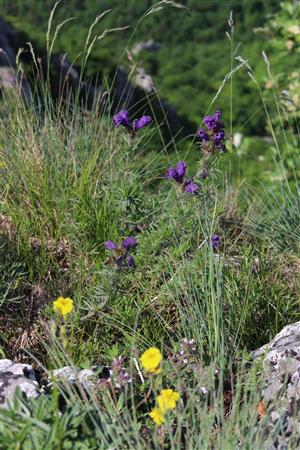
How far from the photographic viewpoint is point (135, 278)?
3400mm

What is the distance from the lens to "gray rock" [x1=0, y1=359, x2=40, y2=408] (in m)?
2.64

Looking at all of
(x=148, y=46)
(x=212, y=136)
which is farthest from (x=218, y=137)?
(x=148, y=46)

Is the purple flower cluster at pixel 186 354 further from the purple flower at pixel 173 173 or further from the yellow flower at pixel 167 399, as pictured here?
the purple flower at pixel 173 173

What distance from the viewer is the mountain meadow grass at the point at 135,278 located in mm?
2840

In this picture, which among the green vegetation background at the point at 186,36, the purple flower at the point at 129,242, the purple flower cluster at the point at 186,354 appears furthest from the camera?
the green vegetation background at the point at 186,36

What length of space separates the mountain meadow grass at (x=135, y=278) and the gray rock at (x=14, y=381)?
6cm

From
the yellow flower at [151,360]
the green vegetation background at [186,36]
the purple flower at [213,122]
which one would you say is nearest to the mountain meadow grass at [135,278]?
the purple flower at [213,122]

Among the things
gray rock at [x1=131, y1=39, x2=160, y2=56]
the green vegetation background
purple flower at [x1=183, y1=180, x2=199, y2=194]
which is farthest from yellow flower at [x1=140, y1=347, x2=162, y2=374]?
gray rock at [x1=131, y1=39, x2=160, y2=56]

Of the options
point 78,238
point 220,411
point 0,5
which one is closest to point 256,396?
point 220,411

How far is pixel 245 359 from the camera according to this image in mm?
3020

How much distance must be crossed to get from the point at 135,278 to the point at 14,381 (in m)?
0.85

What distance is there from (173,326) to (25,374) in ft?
2.52

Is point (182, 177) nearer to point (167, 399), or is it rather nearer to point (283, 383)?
point (283, 383)

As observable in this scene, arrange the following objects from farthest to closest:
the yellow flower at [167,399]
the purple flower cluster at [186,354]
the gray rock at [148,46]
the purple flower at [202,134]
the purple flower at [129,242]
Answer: the gray rock at [148,46] → the purple flower at [202,134] → the purple flower at [129,242] → the purple flower cluster at [186,354] → the yellow flower at [167,399]
